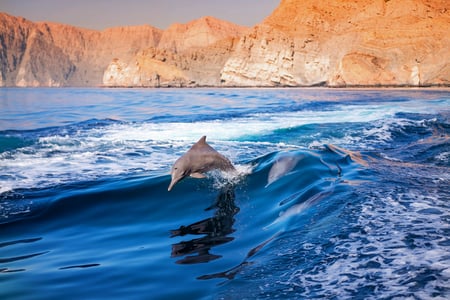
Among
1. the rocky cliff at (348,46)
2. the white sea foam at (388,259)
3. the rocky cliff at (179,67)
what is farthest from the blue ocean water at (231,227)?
the rocky cliff at (179,67)

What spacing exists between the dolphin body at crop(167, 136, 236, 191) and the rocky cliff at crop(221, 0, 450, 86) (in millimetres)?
59622

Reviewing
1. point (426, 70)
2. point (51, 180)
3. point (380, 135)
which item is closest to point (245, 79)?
point (426, 70)

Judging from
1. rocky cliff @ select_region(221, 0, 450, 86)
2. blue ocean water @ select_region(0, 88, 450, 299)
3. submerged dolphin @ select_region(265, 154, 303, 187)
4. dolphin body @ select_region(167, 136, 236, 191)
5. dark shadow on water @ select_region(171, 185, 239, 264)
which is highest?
rocky cliff @ select_region(221, 0, 450, 86)

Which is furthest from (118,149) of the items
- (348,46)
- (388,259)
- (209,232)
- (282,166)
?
(348,46)

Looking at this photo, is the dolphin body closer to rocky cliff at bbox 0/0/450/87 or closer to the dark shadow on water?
the dark shadow on water

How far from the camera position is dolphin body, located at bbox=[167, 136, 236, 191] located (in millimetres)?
5328

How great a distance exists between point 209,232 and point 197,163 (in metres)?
1.63

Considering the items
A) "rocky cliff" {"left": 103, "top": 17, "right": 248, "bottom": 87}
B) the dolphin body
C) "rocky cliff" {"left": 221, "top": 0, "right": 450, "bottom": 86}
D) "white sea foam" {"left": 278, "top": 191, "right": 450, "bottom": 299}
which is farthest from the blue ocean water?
"rocky cliff" {"left": 103, "top": 17, "right": 248, "bottom": 87}

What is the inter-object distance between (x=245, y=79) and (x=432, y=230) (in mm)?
95870

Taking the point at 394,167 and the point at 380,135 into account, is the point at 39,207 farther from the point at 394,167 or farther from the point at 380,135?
the point at 380,135

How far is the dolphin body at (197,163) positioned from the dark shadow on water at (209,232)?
51 cm

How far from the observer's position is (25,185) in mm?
6133

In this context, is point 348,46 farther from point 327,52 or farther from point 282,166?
point 282,166

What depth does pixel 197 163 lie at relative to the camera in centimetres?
561
